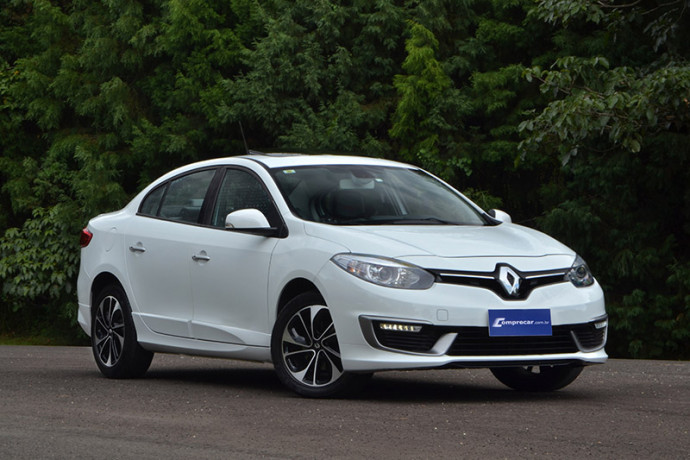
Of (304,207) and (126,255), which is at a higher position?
(304,207)

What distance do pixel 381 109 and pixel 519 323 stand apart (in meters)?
16.2

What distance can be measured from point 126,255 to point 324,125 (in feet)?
44.5

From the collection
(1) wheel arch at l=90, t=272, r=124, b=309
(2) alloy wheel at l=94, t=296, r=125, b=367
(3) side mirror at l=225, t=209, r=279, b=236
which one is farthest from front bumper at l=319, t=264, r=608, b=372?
(1) wheel arch at l=90, t=272, r=124, b=309

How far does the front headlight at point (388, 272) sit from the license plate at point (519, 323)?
45 cm

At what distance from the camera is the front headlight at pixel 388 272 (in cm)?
812

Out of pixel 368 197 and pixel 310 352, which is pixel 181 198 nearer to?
pixel 368 197

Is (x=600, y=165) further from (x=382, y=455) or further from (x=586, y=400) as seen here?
(x=382, y=455)

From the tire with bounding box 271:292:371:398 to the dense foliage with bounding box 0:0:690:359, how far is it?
875cm

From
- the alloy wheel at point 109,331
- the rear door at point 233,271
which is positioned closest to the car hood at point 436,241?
the rear door at point 233,271

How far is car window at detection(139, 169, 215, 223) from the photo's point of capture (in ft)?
32.7

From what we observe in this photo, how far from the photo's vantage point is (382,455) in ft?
20.7

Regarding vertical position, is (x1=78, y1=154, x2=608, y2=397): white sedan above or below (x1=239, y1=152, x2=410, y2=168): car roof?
below

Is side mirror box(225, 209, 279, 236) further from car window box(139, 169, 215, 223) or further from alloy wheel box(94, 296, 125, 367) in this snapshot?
alloy wheel box(94, 296, 125, 367)

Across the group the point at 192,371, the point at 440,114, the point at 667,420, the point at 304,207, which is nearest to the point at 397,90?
the point at 440,114
